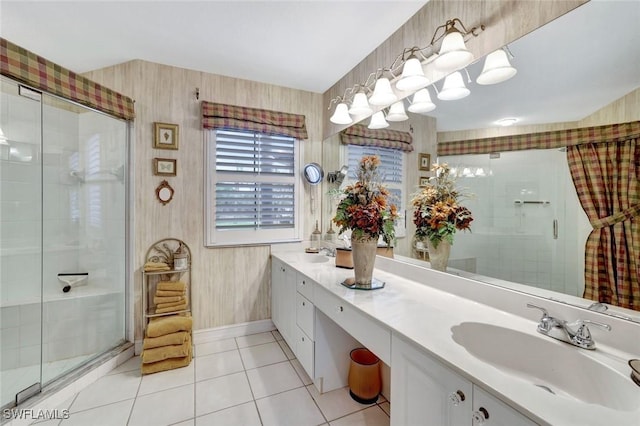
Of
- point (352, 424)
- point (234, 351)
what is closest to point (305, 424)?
point (352, 424)

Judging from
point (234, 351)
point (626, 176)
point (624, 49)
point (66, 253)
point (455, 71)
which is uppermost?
point (455, 71)

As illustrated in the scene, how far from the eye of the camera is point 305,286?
197 centimetres

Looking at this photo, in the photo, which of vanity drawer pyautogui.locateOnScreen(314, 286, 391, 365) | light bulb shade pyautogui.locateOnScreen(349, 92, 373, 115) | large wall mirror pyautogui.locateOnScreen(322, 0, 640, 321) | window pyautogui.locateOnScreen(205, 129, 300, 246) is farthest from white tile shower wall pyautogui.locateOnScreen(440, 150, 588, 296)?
window pyautogui.locateOnScreen(205, 129, 300, 246)

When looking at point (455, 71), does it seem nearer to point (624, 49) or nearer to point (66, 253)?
point (624, 49)

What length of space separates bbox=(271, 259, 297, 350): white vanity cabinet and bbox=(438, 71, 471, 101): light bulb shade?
1629 millimetres

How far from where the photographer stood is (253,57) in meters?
2.33

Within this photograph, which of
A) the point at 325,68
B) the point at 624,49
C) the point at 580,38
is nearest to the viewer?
the point at 624,49

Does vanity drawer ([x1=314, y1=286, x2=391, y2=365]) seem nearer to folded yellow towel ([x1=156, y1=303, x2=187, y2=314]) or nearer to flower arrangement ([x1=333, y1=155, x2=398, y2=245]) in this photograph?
→ flower arrangement ([x1=333, y1=155, x2=398, y2=245])

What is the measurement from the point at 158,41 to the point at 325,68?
138cm

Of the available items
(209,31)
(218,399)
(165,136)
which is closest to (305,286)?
(218,399)

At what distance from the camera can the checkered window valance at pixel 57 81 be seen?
1535mm

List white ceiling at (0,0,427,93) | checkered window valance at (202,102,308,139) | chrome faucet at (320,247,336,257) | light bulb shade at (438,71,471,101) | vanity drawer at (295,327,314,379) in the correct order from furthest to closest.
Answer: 1. chrome faucet at (320,247,336,257)
2. checkered window valance at (202,102,308,139)
3. vanity drawer at (295,327,314,379)
4. white ceiling at (0,0,427,93)
5. light bulb shade at (438,71,471,101)

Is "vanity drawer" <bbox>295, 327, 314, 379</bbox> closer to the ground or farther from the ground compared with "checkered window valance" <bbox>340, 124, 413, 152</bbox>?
closer to the ground

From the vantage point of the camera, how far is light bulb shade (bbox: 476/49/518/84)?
1.29 m
